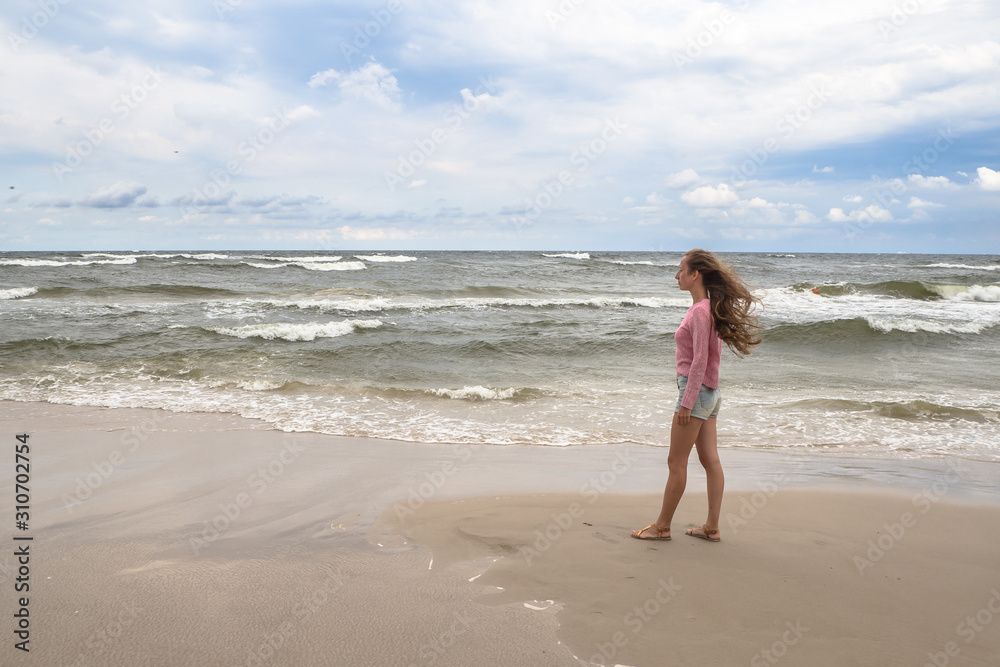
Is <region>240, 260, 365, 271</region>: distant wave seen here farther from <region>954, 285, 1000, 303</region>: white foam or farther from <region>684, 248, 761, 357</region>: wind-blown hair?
<region>684, 248, 761, 357</region>: wind-blown hair

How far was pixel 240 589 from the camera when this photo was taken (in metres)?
3.22

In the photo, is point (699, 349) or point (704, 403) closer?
point (699, 349)

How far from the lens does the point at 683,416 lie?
148 inches

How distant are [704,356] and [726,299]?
0.38 m

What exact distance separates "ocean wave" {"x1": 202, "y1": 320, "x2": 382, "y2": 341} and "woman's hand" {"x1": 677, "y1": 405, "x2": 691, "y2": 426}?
1135 centimetres

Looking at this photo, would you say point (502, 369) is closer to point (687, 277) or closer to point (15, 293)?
point (687, 277)

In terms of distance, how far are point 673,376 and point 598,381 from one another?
1420 millimetres

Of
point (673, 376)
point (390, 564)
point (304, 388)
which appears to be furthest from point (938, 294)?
point (390, 564)

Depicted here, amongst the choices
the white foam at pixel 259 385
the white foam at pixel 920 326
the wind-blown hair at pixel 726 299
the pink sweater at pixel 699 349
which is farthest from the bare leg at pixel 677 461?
the white foam at pixel 920 326

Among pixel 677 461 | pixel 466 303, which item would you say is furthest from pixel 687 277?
pixel 466 303

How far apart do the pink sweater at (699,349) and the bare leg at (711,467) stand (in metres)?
0.31

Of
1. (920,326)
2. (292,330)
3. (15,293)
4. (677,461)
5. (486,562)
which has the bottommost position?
(486,562)

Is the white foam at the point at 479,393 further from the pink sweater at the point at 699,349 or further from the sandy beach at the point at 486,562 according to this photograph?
the pink sweater at the point at 699,349

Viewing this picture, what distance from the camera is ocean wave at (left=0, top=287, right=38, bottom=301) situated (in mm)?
21702
